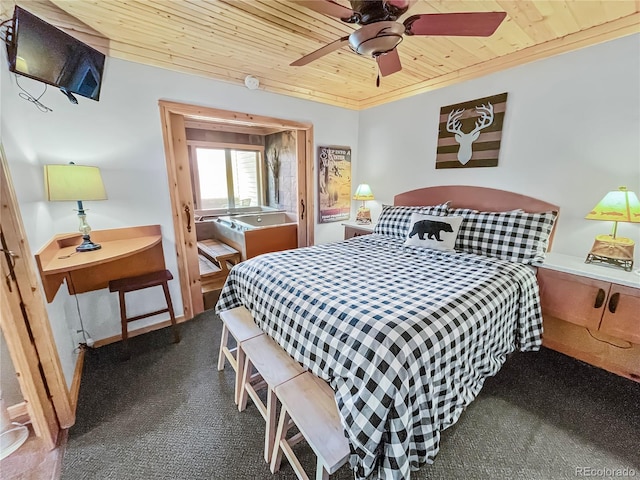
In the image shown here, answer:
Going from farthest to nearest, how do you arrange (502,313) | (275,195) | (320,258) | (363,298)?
(275,195) < (320,258) < (502,313) < (363,298)

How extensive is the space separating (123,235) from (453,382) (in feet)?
8.53

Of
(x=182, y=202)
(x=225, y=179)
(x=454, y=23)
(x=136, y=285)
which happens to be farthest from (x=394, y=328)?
(x=225, y=179)

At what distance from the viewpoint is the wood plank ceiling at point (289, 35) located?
163 centimetres

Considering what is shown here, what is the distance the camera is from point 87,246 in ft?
6.45

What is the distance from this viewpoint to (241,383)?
1.65 metres

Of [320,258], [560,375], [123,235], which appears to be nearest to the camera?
[560,375]

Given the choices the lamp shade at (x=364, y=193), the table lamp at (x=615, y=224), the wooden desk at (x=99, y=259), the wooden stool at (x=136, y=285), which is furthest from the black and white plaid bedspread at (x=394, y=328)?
the lamp shade at (x=364, y=193)

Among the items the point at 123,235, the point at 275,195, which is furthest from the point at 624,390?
the point at 275,195

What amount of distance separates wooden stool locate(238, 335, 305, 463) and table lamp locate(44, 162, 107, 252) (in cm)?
147

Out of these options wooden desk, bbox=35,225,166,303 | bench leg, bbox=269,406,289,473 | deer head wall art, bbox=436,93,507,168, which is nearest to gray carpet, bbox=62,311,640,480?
bench leg, bbox=269,406,289,473

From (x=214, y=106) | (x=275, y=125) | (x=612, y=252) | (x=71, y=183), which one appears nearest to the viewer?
(x=71, y=183)

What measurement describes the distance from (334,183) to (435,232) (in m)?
1.76

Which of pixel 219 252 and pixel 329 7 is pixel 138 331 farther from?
pixel 329 7

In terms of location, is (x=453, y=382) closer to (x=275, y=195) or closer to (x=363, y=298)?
(x=363, y=298)
